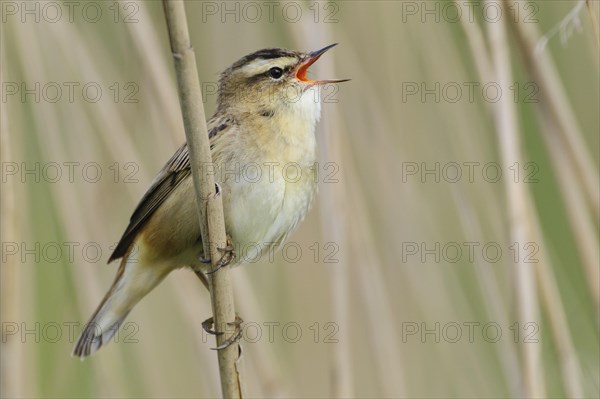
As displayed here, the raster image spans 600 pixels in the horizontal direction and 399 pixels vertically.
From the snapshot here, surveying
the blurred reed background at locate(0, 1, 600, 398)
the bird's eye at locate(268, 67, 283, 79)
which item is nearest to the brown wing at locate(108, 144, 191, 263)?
the blurred reed background at locate(0, 1, 600, 398)

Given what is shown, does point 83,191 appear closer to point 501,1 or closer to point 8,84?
point 8,84

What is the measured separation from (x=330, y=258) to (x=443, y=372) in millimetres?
865

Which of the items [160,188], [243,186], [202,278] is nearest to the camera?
[243,186]

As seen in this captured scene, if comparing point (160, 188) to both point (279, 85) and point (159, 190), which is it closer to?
point (159, 190)

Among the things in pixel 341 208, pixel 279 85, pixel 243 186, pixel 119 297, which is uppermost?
Result: pixel 279 85

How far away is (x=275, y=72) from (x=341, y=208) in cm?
61

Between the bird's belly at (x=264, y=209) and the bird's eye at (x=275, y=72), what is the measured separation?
0.40 meters

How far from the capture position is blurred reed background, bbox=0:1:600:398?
119 inches

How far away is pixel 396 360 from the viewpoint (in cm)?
327

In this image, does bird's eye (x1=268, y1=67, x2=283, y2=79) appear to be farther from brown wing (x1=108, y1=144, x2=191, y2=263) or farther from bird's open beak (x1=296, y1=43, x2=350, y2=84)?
brown wing (x1=108, y1=144, x2=191, y2=263)

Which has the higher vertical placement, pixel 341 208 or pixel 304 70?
pixel 304 70

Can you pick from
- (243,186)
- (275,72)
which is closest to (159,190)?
(243,186)

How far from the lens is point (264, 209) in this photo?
2941 millimetres

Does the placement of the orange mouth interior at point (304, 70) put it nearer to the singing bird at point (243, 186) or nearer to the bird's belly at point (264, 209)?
the singing bird at point (243, 186)
